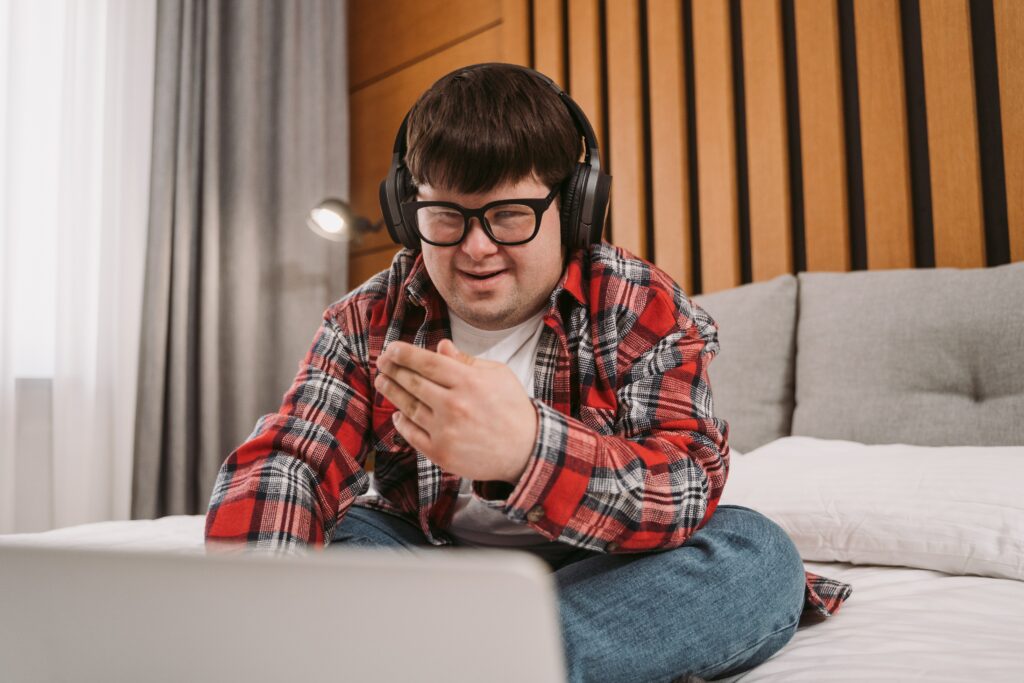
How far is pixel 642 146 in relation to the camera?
210cm

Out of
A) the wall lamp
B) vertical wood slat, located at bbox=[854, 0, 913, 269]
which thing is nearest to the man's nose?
vertical wood slat, located at bbox=[854, 0, 913, 269]

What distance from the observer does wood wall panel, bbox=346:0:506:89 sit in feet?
8.70

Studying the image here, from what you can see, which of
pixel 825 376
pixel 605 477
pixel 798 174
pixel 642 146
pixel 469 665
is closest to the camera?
pixel 469 665

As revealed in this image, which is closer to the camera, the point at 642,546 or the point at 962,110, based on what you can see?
the point at 642,546

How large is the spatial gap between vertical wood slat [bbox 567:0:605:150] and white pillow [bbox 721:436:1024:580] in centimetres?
130

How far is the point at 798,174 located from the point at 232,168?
1864 mm

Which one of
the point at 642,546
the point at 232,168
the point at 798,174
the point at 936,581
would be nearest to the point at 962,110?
the point at 798,174

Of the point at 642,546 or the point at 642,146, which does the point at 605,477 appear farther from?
the point at 642,146

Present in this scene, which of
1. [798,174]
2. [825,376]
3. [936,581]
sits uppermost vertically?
[798,174]

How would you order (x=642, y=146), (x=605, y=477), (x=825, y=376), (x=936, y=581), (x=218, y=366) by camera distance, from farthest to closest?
(x=218, y=366) → (x=642, y=146) → (x=825, y=376) → (x=936, y=581) → (x=605, y=477)

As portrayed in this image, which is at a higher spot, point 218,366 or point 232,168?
point 232,168

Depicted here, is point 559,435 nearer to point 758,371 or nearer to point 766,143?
point 758,371

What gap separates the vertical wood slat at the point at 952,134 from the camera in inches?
59.8

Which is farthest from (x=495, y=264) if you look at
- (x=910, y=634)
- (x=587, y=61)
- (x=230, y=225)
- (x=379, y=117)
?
(x=379, y=117)
